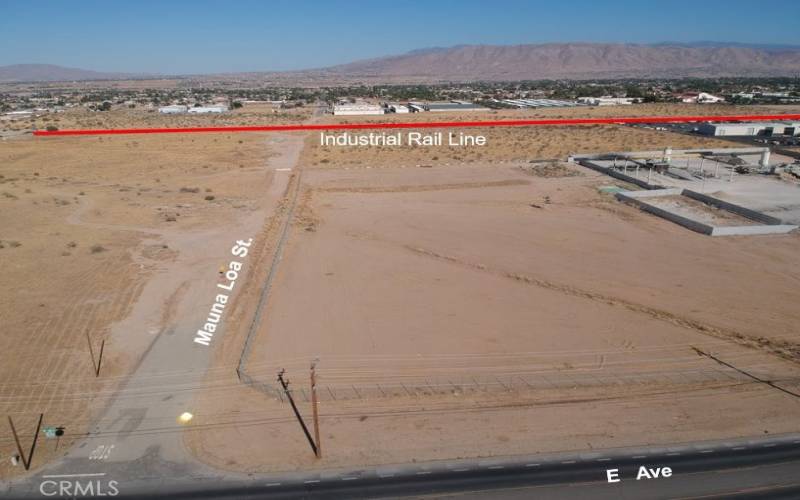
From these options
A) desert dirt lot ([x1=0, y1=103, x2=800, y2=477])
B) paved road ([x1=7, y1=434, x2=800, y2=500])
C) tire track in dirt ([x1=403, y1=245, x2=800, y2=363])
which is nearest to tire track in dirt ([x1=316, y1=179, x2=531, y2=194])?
desert dirt lot ([x1=0, y1=103, x2=800, y2=477])

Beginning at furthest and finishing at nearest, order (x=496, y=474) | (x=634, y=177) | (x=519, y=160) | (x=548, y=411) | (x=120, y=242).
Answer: (x=519, y=160) → (x=634, y=177) → (x=120, y=242) → (x=548, y=411) → (x=496, y=474)

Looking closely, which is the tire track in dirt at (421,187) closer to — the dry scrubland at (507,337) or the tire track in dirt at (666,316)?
the dry scrubland at (507,337)

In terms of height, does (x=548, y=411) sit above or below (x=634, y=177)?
below

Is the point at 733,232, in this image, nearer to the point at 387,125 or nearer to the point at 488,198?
the point at 488,198

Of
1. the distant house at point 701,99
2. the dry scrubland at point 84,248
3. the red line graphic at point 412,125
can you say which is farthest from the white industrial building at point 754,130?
the dry scrubland at point 84,248

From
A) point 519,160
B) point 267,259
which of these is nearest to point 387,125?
point 519,160

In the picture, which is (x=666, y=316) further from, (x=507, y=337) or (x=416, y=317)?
(x=416, y=317)

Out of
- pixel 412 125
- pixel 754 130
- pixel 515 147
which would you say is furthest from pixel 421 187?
pixel 754 130
